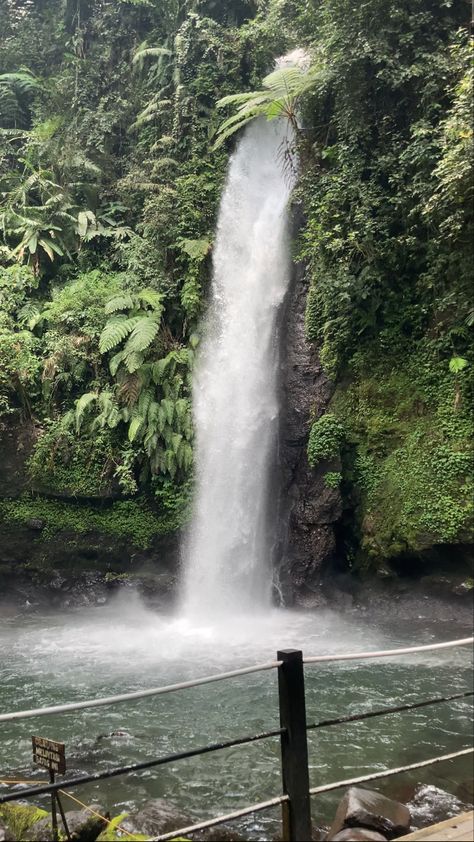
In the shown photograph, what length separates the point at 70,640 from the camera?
32.1 ft

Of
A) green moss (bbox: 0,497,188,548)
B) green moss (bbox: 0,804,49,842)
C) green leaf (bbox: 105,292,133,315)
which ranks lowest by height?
green moss (bbox: 0,804,49,842)

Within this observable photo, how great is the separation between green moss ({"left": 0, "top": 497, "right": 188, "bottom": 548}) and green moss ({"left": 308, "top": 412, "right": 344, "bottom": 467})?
3166mm

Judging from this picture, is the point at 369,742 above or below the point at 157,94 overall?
below

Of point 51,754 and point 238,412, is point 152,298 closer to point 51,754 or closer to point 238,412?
point 238,412

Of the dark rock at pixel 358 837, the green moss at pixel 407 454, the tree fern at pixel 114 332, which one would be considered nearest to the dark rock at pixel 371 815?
the dark rock at pixel 358 837

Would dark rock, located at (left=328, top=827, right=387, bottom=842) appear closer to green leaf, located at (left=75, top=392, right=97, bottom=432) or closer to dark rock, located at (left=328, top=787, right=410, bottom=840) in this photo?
dark rock, located at (left=328, top=787, right=410, bottom=840)

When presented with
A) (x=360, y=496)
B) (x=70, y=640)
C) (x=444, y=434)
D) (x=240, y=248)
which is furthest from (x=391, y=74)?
(x=70, y=640)

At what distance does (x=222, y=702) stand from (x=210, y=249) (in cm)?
944

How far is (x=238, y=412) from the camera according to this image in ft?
39.8

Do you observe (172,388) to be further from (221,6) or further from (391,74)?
(221,6)

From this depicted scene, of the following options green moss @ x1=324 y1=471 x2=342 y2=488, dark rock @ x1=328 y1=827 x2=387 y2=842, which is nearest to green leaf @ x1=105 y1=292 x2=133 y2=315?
green moss @ x1=324 y1=471 x2=342 y2=488

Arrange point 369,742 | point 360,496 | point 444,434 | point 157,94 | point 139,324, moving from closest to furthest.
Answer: point 369,742 < point 444,434 < point 360,496 < point 139,324 < point 157,94

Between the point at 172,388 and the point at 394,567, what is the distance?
5.31 metres

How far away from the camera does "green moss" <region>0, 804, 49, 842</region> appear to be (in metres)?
4.27
